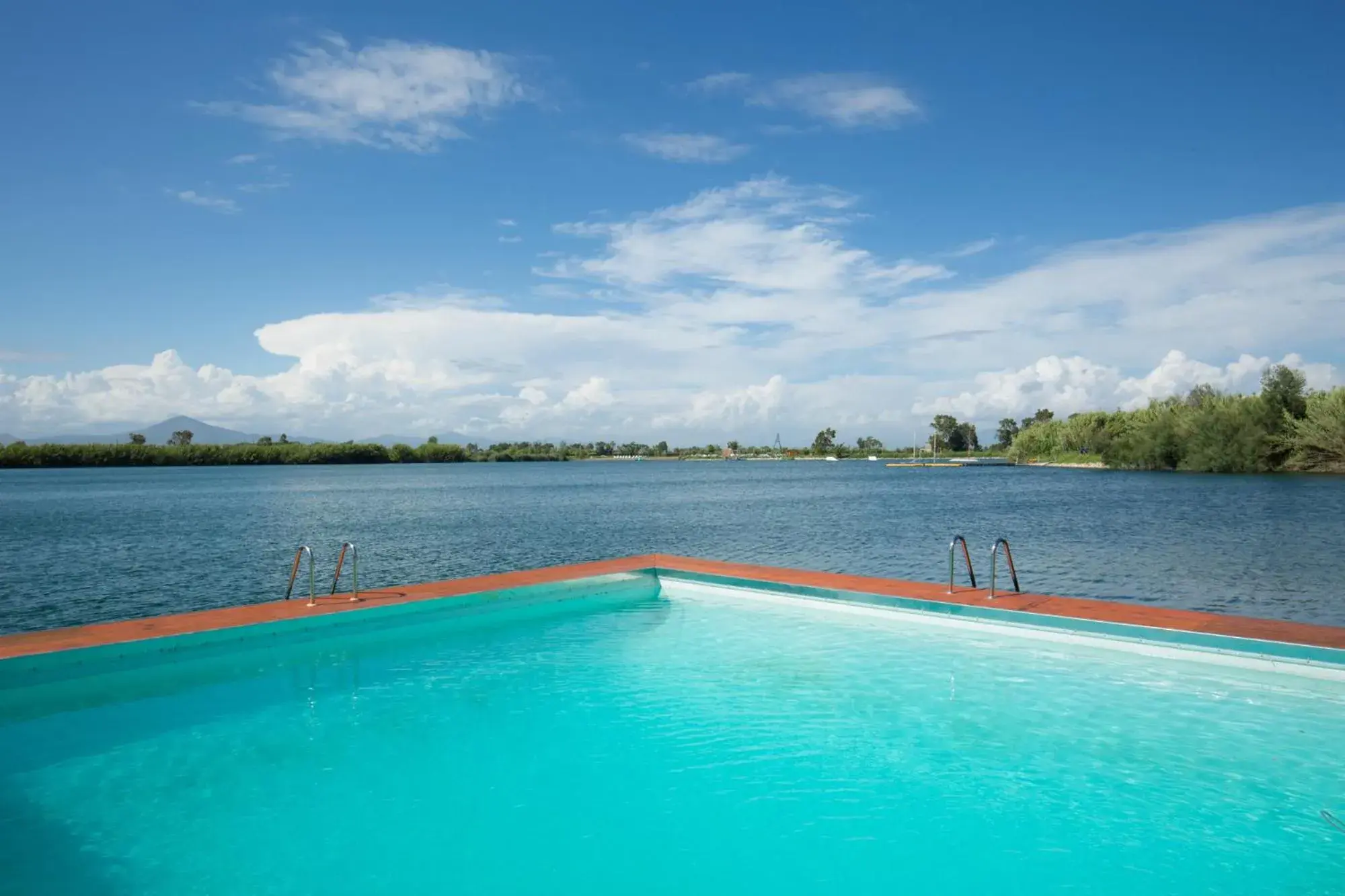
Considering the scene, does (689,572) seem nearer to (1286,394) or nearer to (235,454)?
(1286,394)

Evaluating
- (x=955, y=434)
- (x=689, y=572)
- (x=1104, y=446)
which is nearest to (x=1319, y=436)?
(x=1104, y=446)

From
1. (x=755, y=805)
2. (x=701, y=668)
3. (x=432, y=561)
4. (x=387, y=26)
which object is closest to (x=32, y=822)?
(x=755, y=805)

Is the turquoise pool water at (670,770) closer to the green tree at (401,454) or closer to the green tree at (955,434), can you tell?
the green tree at (401,454)

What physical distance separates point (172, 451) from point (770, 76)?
107 meters

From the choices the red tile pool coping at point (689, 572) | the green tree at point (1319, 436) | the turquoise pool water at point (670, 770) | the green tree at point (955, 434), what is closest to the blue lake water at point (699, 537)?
the green tree at point (1319, 436)

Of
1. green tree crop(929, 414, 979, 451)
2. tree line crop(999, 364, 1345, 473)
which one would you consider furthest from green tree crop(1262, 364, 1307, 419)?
green tree crop(929, 414, 979, 451)

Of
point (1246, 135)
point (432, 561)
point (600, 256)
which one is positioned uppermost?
point (1246, 135)

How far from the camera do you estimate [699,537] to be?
23250 millimetres

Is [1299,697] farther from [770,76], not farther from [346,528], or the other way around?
[346,528]

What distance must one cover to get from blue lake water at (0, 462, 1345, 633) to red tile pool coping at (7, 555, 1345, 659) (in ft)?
17.8

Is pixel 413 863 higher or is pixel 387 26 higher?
pixel 387 26

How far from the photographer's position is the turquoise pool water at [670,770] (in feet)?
12.0

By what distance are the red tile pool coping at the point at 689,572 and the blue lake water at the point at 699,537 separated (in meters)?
5.42

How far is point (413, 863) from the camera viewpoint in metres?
3.68
